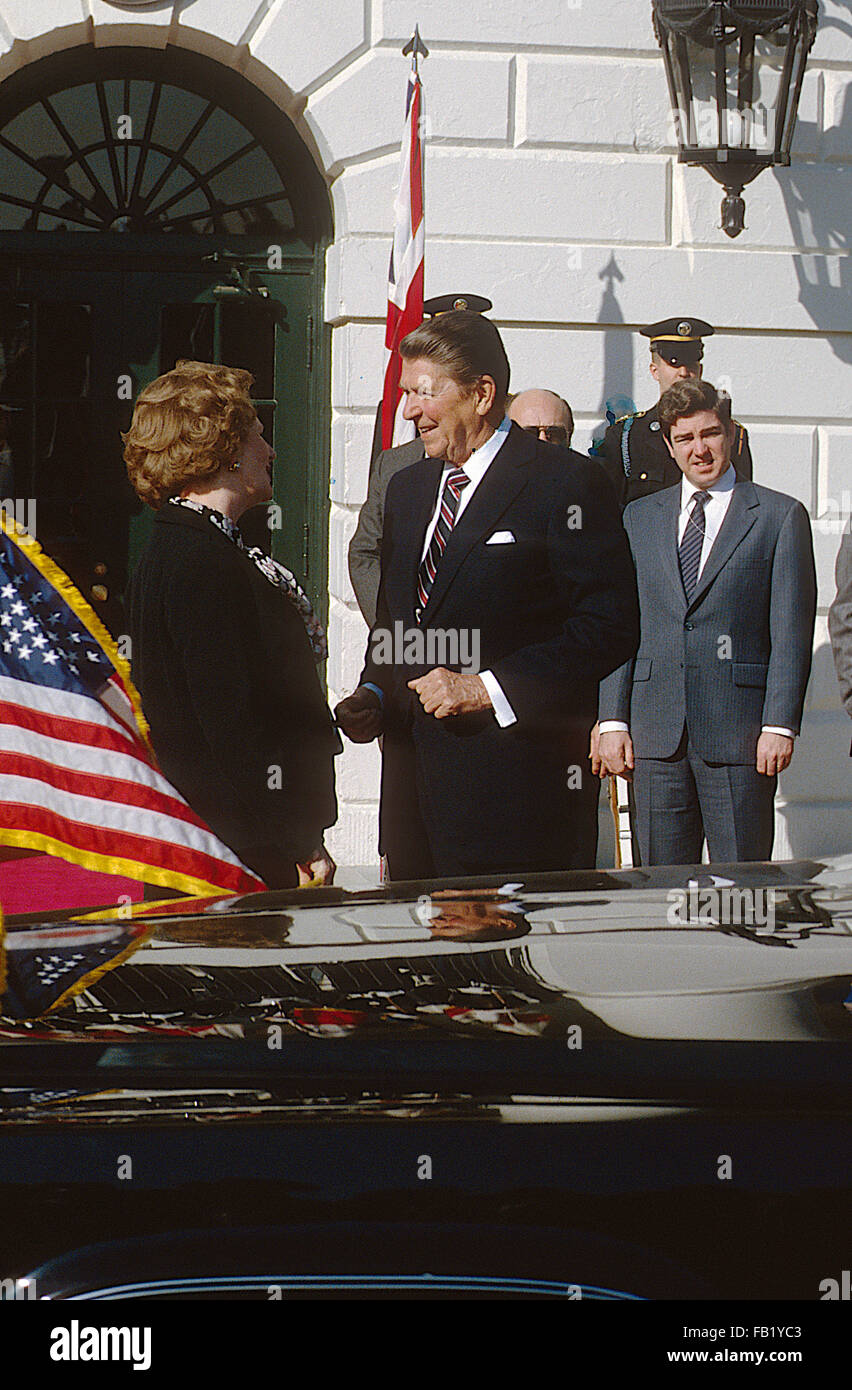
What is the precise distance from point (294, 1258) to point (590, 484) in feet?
8.27

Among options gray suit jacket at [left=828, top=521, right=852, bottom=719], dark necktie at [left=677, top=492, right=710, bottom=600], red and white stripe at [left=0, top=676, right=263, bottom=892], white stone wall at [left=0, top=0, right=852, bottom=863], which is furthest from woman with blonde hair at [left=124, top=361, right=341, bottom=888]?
white stone wall at [left=0, top=0, right=852, bottom=863]

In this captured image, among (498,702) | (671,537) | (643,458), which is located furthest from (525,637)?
(643,458)

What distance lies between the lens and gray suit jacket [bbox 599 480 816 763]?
479 cm

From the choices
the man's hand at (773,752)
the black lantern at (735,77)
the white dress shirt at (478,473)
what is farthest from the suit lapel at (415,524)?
the black lantern at (735,77)

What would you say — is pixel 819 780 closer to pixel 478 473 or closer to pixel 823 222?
pixel 823 222

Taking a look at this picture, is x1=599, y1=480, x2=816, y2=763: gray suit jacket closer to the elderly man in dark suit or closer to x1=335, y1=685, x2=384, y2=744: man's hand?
the elderly man in dark suit

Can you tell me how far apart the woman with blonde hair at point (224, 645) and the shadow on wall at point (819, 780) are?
4065 mm

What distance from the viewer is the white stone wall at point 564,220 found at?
6797mm

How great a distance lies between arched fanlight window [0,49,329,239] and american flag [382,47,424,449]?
1018 mm

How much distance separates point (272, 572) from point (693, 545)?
1.94m

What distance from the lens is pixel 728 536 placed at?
4.84m

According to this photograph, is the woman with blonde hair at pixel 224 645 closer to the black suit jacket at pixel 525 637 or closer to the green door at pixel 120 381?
the black suit jacket at pixel 525 637
